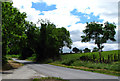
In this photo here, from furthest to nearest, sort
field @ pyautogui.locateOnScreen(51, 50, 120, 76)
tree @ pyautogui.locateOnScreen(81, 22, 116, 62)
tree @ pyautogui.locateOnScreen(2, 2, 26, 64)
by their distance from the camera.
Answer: tree @ pyautogui.locateOnScreen(81, 22, 116, 62) → tree @ pyautogui.locateOnScreen(2, 2, 26, 64) → field @ pyautogui.locateOnScreen(51, 50, 120, 76)

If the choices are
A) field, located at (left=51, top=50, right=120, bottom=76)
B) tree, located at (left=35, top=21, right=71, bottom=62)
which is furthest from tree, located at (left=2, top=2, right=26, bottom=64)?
tree, located at (left=35, top=21, right=71, bottom=62)

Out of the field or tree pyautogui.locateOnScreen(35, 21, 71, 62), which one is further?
tree pyautogui.locateOnScreen(35, 21, 71, 62)

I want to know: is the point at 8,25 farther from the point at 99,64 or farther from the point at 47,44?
the point at 47,44

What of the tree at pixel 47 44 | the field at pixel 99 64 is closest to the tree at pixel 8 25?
the field at pixel 99 64

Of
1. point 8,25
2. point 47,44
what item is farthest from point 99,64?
point 47,44

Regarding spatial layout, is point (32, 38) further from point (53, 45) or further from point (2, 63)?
point (2, 63)

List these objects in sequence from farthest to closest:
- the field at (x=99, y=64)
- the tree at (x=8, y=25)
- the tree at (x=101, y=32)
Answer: the tree at (x=101, y=32) → the tree at (x=8, y=25) → the field at (x=99, y=64)

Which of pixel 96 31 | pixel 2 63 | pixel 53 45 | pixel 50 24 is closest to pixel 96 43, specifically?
pixel 96 31

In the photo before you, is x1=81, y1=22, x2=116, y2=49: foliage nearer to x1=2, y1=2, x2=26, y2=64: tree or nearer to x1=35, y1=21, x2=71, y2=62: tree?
x1=35, y1=21, x2=71, y2=62: tree

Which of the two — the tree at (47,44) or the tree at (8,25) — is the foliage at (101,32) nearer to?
the tree at (47,44)

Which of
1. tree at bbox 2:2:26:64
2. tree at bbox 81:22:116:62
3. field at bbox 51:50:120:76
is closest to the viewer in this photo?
field at bbox 51:50:120:76

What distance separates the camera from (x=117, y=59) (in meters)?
26.8

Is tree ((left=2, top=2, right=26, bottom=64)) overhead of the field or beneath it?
overhead

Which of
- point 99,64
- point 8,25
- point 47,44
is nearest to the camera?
point 8,25
